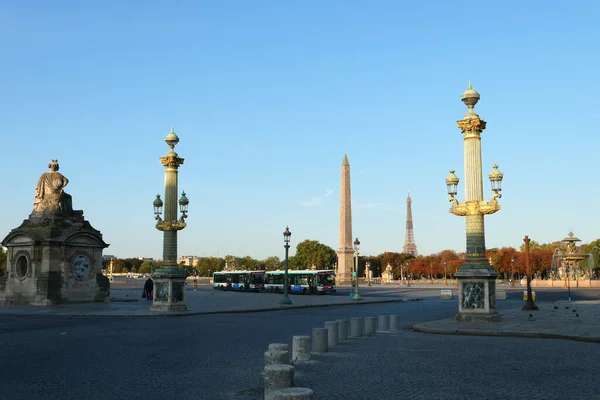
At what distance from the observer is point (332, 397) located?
899cm

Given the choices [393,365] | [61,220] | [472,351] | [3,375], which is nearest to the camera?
[3,375]

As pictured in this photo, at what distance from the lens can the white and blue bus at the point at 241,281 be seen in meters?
69.6

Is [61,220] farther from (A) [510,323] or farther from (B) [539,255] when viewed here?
(B) [539,255]

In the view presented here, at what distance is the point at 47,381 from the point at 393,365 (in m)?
6.38

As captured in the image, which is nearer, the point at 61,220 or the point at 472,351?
the point at 472,351

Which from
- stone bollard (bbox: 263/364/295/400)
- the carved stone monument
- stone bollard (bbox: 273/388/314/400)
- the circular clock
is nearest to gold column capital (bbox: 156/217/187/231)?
the carved stone monument

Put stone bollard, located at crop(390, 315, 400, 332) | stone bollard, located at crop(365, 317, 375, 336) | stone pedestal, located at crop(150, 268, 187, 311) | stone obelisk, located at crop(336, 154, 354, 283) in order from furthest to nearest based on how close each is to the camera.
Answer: stone obelisk, located at crop(336, 154, 354, 283) → stone pedestal, located at crop(150, 268, 187, 311) → stone bollard, located at crop(390, 315, 400, 332) → stone bollard, located at crop(365, 317, 375, 336)

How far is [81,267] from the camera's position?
122 feet

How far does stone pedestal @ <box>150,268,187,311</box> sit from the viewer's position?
2973cm

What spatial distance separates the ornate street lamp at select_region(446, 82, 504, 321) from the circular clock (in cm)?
2424

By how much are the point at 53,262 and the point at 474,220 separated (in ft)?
82.3

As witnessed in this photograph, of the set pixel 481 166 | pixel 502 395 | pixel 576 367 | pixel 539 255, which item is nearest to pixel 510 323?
pixel 481 166

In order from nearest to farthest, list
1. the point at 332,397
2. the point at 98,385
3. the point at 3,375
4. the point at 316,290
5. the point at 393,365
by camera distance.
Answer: the point at 332,397 < the point at 98,385 < the point at 3,375 < the point at 393,365 < the point at 316,290

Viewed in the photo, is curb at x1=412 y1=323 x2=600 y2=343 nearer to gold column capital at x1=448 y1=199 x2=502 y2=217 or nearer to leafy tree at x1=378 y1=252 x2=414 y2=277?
gold column capital at x1=448 y1=199 x2=502 y2=217
